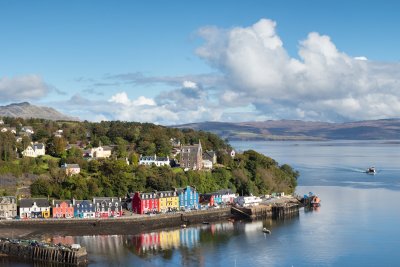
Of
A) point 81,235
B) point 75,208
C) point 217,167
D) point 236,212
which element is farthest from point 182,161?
point 81,235

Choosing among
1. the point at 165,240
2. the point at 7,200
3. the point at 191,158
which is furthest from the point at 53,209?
the point at 191,158

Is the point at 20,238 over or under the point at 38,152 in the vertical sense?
under

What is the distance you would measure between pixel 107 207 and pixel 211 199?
32.3ft

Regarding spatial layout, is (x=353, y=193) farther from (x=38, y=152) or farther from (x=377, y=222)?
(x=38, y=152)

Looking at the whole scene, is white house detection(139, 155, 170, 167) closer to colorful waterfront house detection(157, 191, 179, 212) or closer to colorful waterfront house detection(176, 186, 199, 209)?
colorful waterfront house detection(176, 186, 199, 209)

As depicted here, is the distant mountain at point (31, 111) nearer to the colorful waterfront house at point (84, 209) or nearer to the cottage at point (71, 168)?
the cottage at point (71, 168)

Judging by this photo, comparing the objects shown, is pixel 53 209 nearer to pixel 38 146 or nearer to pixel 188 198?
pixel 188 198

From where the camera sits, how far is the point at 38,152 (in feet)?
175

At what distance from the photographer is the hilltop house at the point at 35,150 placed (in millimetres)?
52056

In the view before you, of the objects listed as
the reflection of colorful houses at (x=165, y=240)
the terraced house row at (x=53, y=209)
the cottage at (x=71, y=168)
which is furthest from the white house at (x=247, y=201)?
the cottage at (x=71, y=168)

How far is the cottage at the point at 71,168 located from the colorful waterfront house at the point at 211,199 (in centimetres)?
1092

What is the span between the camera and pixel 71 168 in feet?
156

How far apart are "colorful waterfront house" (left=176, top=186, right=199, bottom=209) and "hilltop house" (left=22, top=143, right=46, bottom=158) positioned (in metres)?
15.5

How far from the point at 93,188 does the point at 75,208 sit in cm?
384
